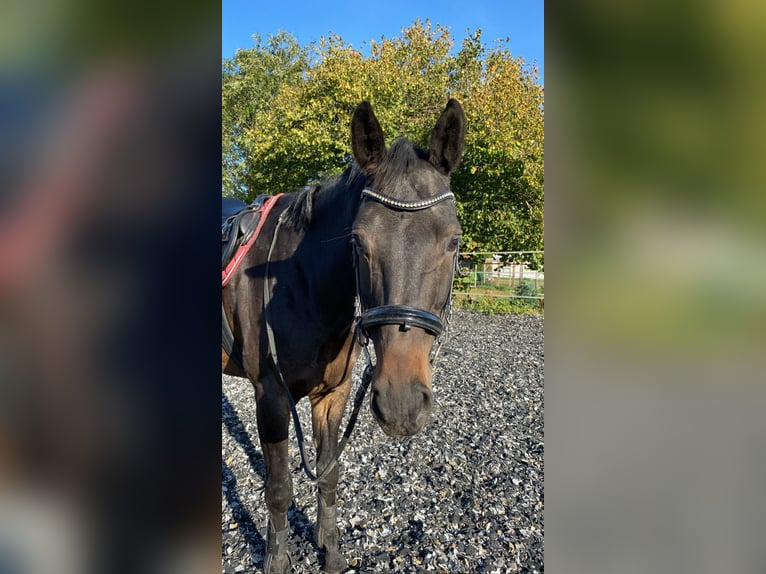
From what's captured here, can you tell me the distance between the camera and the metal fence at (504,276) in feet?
46.8

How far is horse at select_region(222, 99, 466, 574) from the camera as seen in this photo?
1.63m

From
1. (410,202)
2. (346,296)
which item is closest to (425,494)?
(346,296)

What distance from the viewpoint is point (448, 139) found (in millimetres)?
1909

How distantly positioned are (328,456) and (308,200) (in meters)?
A: 1.83

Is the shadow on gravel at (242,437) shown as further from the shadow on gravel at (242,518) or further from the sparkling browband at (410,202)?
the sparkling browband at (410,202)

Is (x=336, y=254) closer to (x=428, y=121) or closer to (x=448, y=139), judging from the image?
(x=448, y=139)

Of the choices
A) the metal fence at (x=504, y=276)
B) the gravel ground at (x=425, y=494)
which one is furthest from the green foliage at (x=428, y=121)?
the gravel ground at (x=425, y=494)

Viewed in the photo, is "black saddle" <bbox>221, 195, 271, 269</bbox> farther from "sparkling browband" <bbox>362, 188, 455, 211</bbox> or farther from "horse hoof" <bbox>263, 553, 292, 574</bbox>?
"horse hoof" <bbox>263, 553, 292, 574</bbox>
